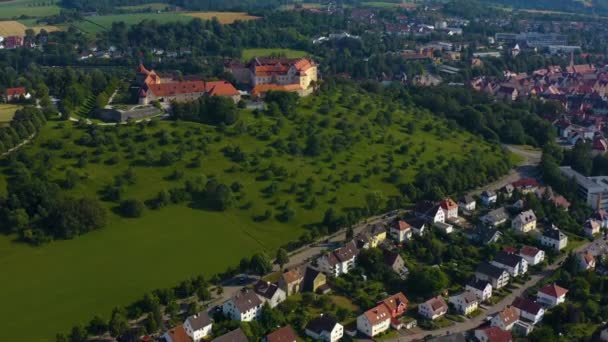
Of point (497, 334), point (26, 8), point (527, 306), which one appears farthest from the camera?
point (26, 8)

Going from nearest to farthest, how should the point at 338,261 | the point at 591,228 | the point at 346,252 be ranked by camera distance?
the point at 338,261
the point at 346,252
the point at 591,228

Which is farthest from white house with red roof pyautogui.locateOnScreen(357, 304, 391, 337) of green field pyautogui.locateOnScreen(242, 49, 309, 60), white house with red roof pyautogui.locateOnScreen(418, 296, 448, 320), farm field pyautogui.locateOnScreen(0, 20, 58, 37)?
farm field pyautogui.locateOnScreen(0, 20, 58, 37)

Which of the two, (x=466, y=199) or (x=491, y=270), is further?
(x=466, y=199)

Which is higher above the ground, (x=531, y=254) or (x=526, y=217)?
(x=526, y=217)

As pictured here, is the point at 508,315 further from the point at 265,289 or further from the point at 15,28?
the point at 15,28

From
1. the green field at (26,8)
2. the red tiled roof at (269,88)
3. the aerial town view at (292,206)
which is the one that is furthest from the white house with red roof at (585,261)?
the green field at (26,8)

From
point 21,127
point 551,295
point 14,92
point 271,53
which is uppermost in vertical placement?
point 14,92

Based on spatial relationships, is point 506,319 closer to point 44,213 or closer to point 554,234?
point 554,234

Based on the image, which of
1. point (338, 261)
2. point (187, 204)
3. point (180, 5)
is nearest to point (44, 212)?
point (187, 204)

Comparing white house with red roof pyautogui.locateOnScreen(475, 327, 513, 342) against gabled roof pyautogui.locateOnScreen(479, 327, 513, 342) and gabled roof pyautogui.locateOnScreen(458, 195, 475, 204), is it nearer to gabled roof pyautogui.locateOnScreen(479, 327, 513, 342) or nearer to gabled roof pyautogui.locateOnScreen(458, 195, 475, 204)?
gabled roof pyautogui.locateOnScreen(479, 327, 513, 342)
